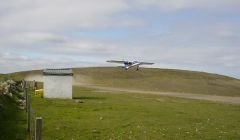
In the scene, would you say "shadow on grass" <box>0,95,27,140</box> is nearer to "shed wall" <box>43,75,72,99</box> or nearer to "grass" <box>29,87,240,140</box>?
"grass" <box>29,87,240,140</box>

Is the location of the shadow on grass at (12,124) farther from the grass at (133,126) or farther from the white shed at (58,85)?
the white shed at (58,85)

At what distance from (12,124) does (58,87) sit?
2639cm

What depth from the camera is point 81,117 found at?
93.5 feet

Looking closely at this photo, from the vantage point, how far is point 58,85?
4978 centimetres

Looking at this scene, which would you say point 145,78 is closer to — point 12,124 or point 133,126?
point 133,126

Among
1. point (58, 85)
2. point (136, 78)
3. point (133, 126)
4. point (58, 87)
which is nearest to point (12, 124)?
point (133, 126)

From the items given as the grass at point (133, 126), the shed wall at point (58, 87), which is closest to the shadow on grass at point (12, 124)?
the grass at point (133, 126)

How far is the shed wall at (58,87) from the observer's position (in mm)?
49062

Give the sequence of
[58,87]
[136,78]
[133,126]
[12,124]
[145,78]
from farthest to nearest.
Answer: [136,78]
[145,78]
[58,87]
[133,126]
[12,124]

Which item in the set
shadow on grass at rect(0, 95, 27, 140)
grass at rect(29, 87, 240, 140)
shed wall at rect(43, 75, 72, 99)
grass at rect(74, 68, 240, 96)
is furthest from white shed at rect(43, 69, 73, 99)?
grass at rect(74, 68, 240, 96)

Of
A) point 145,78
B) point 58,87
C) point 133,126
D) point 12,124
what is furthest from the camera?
point 145,78

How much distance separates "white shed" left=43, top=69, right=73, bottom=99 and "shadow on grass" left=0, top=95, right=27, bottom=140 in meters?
18.8

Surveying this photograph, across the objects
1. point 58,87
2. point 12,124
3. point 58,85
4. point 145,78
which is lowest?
point 12,124

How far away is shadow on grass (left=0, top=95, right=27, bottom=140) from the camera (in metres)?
19.8
